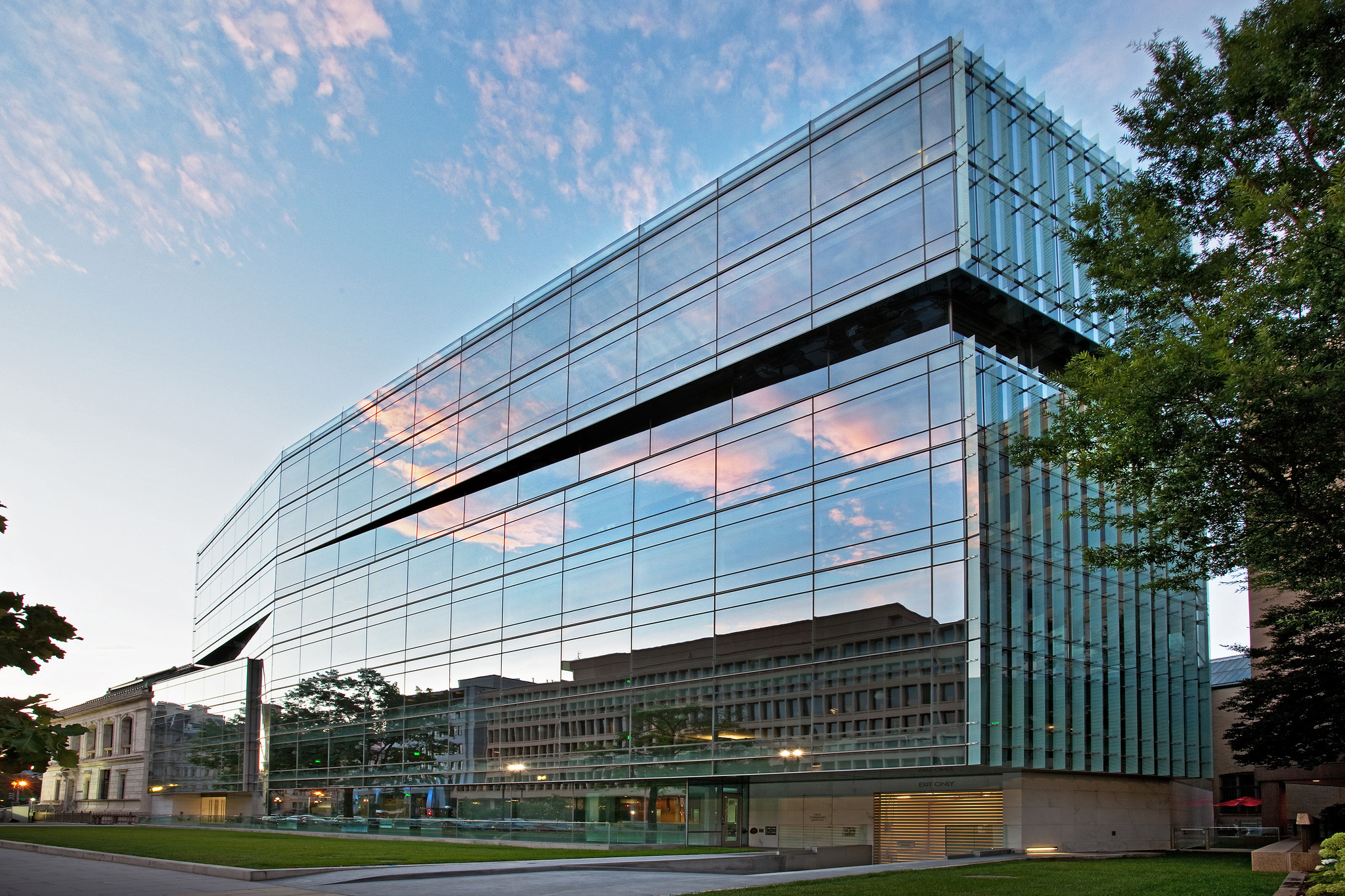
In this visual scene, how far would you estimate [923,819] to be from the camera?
3291 cm

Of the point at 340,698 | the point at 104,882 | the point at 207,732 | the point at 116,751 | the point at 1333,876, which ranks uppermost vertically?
the point at 1333,876

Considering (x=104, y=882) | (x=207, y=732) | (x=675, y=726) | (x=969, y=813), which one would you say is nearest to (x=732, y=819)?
(x=675, y=726)

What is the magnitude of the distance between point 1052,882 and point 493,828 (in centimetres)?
2720

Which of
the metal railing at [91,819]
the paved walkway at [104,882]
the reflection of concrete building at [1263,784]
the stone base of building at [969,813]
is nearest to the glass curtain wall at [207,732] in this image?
the metal railing at [91,819]

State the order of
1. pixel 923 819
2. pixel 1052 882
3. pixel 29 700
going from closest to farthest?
pixel 29 700 → pixel 1052 882 → pixel 923 819

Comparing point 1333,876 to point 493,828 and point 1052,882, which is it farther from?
point 493,828

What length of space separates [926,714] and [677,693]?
1086 centimetres

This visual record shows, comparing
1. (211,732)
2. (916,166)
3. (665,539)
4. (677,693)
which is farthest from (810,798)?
(211,732)

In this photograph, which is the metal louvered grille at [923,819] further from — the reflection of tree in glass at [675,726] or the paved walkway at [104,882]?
the paved walkway at [104,882]

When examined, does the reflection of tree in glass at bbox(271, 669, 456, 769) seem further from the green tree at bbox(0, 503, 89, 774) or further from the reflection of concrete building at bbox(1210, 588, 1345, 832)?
the green tree at bbox(0, 503, 89, 774)

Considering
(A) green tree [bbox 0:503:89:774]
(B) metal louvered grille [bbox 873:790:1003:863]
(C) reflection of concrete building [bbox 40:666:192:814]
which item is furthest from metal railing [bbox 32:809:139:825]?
(A) green tree [bbox 0:503:89:774]

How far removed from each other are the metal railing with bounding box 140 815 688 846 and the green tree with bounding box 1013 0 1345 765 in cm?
2208

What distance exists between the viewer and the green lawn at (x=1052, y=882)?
16.9 m

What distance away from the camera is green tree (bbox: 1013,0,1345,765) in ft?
53.7
